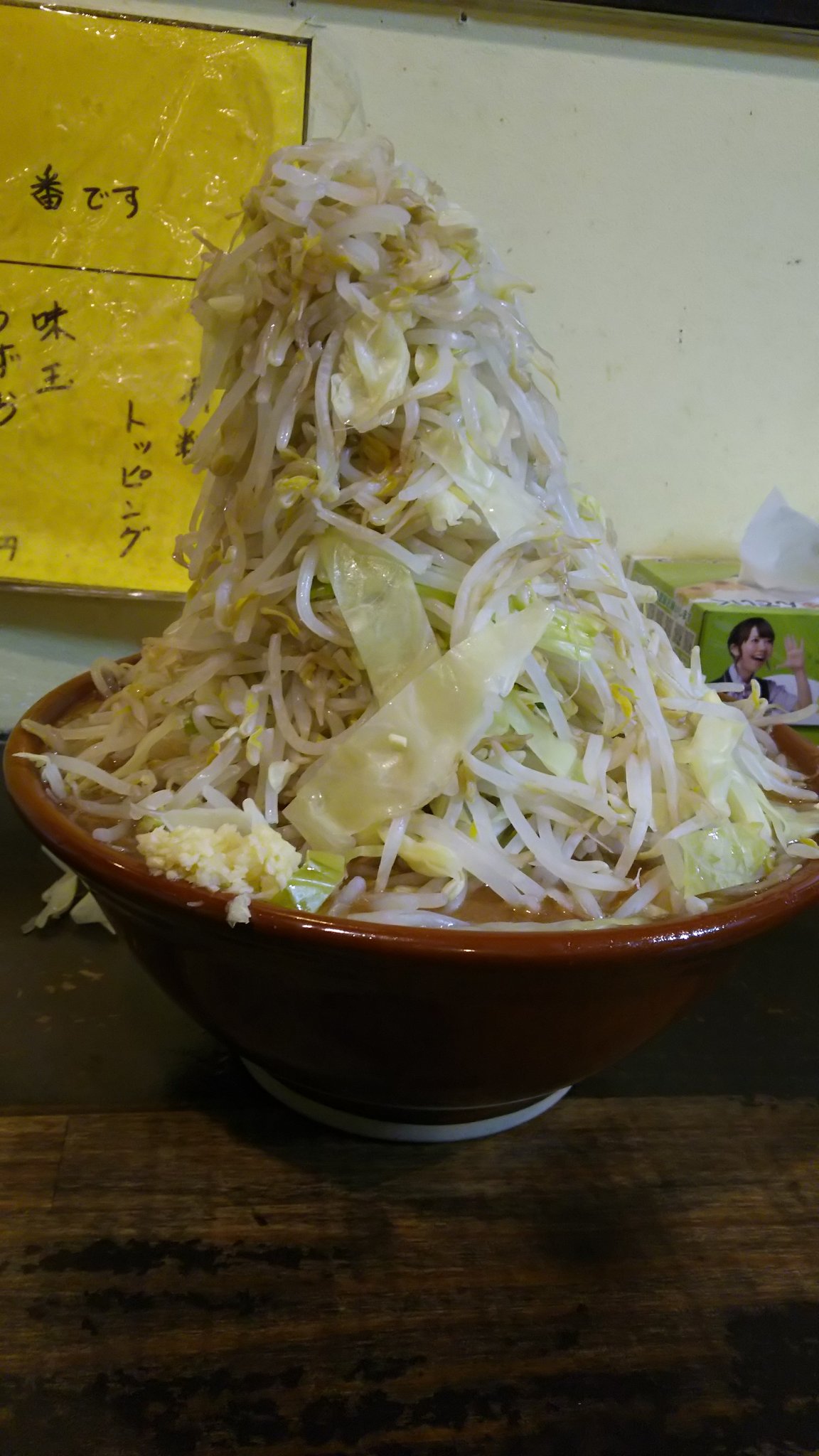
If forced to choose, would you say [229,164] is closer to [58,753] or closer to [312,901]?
[58,753]

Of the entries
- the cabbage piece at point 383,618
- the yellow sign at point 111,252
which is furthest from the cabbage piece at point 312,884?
the yellow sign at point 111,252

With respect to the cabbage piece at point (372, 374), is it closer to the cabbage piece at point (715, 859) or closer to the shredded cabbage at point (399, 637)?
the shredded cabbage at point (399, 637)

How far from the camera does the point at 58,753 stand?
2.20 feet

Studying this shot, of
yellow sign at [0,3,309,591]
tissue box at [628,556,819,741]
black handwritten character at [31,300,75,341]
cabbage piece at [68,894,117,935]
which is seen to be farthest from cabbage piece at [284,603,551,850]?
black handwritten character at [31,300,75,341]

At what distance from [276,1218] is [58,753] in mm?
353

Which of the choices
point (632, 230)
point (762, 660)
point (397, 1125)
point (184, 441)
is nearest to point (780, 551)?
point (762, 660)

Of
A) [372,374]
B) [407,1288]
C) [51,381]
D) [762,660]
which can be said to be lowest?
[407,1288]

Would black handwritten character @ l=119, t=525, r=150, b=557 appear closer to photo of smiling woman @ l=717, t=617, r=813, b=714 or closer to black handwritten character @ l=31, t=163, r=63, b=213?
black handwritten character @ l=31, t=163, r=63, b=213

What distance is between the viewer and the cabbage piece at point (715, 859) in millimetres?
568

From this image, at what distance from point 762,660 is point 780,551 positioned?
17 centimetres

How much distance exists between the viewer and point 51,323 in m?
1.16

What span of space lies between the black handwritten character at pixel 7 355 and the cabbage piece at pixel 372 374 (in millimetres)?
761

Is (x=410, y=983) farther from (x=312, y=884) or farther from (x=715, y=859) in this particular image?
(x=715, y=859)

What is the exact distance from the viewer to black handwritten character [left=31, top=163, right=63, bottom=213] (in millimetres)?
1115
